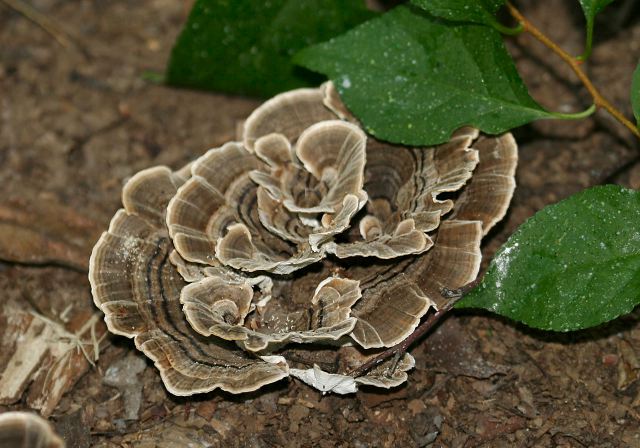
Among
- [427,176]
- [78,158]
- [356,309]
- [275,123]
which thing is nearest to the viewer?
[356,309]

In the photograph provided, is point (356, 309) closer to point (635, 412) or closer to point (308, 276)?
point (308, 276)

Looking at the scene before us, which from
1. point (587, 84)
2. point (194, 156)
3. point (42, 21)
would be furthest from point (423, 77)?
point (42, 21)

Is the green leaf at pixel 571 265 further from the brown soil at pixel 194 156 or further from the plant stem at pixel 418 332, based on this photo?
the brown soil at pixel 194 156

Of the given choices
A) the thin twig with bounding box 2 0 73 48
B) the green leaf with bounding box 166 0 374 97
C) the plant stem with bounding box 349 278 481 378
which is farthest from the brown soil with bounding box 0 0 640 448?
the green leaf with bounding box 166 0 374 97

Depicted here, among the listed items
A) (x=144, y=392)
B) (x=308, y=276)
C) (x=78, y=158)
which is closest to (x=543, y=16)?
(x=308, y=276)

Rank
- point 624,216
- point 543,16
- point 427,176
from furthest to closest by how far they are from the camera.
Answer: point 543,16
point 427,176
point 624,216
